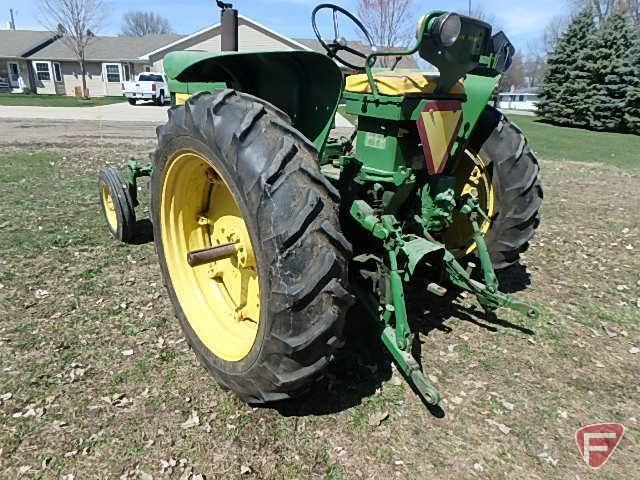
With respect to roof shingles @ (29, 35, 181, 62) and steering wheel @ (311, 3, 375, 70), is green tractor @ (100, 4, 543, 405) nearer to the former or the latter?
steering wheel @ (311, 3, 375, 70)

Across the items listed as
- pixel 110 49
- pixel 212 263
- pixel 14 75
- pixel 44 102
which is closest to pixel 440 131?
pixel 212 263

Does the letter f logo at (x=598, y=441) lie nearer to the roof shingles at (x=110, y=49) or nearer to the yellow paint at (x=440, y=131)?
the yellow paint at (x=440, y=131)

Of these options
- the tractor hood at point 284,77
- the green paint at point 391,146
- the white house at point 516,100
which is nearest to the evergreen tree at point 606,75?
the green paint at point 391,146

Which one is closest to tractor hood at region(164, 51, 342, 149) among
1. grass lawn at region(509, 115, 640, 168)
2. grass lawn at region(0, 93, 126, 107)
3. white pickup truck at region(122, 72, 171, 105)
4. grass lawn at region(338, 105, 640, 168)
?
grass lawn at region(338, 105, 640, 168)

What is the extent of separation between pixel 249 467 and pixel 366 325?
1.40 m

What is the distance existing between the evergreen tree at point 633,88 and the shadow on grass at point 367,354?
72.1 ft

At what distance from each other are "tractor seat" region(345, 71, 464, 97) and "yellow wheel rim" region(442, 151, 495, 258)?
0.82 metres

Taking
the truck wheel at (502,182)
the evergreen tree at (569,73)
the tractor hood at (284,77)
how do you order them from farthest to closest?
the evergreen tree at (569,73) < the truck wheel at (502,182) < the tractor hood at (284,77)

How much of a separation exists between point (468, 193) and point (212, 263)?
1958 millimetres

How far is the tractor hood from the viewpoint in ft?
8.68

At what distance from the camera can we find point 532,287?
4.27m

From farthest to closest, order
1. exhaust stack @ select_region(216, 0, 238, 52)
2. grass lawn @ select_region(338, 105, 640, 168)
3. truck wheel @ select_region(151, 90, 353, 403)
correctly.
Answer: grass lawn @ select_region(338, 105, 640, 168)
exhaust stack @ select_region(216, 0, 238, 52)
truck wheel @ select_region(151, 90, 353, 403)

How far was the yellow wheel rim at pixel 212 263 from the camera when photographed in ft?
8.97

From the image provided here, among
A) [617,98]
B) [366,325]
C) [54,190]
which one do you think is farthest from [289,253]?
[617,98]
